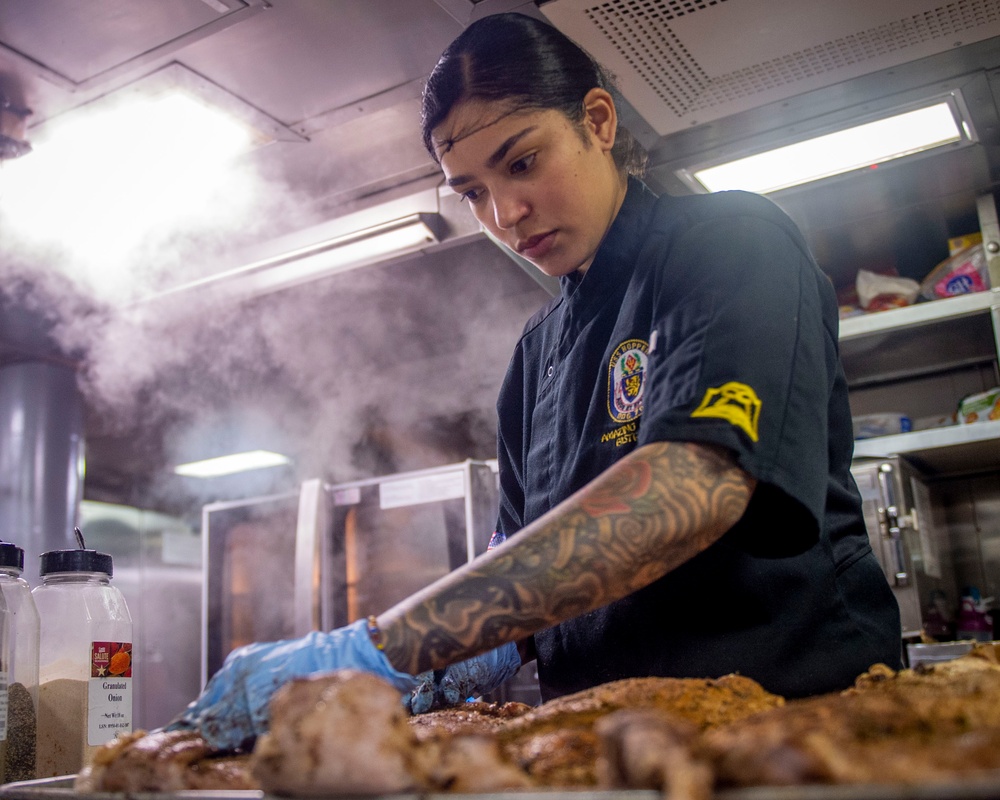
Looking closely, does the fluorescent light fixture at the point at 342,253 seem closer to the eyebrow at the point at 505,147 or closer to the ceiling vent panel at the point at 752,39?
the ceiling vent panel at the point at 752,39

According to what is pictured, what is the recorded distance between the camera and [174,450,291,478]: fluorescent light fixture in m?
4.97

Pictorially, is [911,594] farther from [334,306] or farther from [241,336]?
[241,336]

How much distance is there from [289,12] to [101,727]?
160 cm

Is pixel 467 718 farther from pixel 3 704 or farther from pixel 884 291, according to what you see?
pixel 884 291

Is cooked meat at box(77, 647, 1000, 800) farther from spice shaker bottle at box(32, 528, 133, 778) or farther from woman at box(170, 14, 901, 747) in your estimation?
spice shaker bottle at box(32, 528, 133, 778)

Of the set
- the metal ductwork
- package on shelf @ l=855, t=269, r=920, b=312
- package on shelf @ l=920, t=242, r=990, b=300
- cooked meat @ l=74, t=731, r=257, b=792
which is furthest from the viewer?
the metal ductwork

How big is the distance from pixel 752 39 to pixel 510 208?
1.00 meters

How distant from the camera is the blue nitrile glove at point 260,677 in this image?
83 centimetres

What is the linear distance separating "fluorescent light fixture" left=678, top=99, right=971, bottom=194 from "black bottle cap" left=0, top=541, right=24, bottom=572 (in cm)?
187

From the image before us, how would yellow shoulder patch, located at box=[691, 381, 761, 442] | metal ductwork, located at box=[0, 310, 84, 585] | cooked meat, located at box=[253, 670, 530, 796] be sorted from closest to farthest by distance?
1. cooked meat, located at box=[253, 670, 530, 796]
2. yellow shoulder patch, located at box=[691, 381, 761, 442]
3. metal ductwork, located at box=[0, 310, 84, 585]

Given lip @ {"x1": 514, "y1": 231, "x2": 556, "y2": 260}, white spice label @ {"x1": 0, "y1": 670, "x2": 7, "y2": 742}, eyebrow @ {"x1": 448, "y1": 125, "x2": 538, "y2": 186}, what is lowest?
white spice label @ {"x1": 0, "y1": 670, "x2": 7, "y2": 742}

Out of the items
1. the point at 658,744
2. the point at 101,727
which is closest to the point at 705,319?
the point at 658,744

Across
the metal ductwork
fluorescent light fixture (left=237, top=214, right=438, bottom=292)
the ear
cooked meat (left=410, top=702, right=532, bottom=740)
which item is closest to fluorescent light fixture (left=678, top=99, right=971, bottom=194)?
fluorescent light fixture (left=237, top=214, right=438, bottom=292)

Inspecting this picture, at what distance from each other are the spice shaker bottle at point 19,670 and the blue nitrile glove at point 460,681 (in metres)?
0.53
